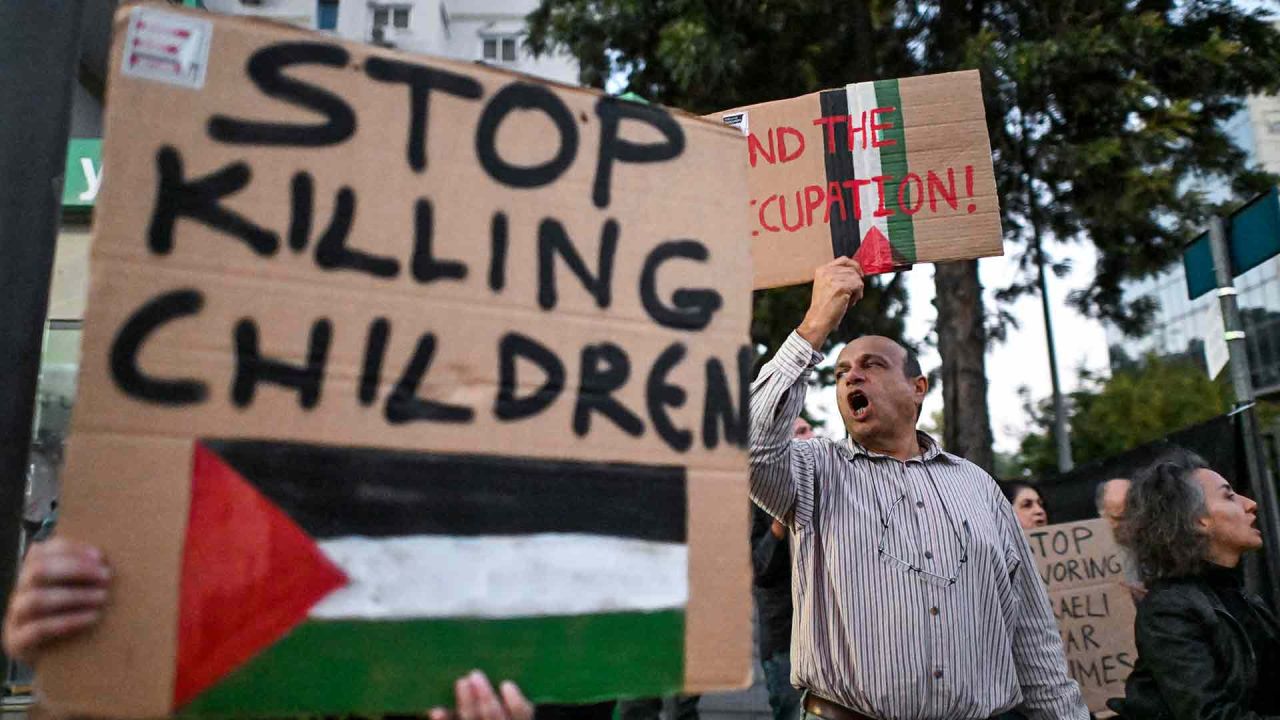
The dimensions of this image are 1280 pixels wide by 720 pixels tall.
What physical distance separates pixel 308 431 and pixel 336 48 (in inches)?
23.6

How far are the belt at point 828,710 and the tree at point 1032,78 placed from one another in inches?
210

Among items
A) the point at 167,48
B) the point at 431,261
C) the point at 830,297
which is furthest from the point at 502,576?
the point at 830,297

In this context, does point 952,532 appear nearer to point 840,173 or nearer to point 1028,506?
point 840,173

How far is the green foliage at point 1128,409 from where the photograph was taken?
78.3 feet

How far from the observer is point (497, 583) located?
4.97ft

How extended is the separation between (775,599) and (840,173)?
2352mm

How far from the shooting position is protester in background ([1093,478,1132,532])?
4453 mm

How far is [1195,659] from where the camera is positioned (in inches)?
103

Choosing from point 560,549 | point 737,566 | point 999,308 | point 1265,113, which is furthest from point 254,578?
point 1265,113

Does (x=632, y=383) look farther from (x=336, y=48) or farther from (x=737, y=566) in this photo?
(x=336, y=48)

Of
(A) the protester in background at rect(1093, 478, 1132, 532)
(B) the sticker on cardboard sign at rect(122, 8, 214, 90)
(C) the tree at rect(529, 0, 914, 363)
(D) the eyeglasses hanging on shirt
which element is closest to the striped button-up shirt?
(D) the eyeglasses hanging on shirt

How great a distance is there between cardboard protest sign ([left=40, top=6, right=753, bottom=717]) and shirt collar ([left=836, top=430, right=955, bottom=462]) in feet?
3.36

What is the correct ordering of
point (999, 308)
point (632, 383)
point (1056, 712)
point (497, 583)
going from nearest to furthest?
point (497, 583)
point (632, 383)
point (1056, 712)
point (999, 308)

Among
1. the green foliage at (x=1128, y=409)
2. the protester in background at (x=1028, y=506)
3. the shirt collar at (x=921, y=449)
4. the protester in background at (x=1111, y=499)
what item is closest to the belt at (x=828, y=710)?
the shirt collar at (x=921, y=449)
